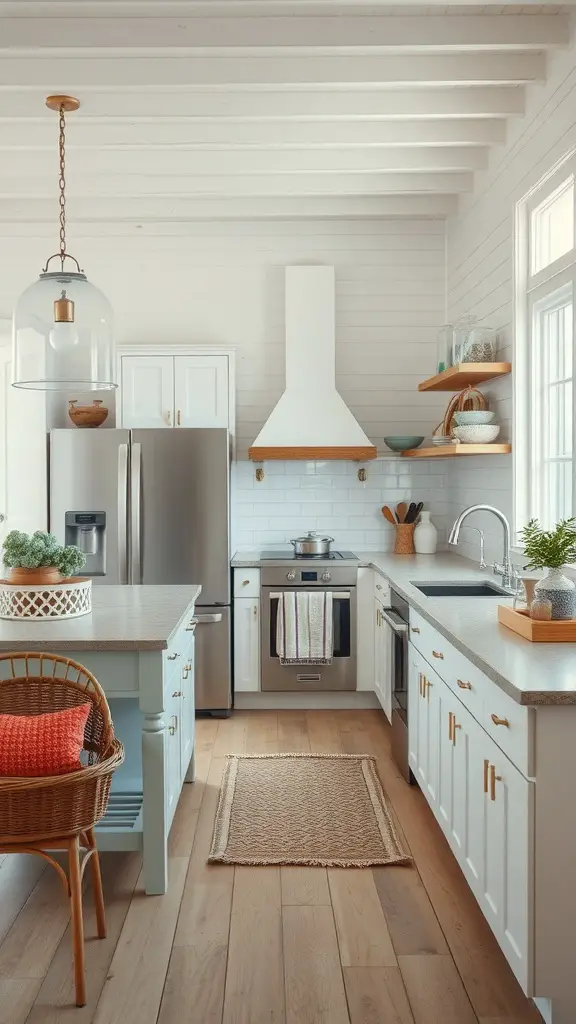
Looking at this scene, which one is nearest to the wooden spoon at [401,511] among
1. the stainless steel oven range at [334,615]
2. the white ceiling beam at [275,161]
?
the stainless steel oven range at [334,615]

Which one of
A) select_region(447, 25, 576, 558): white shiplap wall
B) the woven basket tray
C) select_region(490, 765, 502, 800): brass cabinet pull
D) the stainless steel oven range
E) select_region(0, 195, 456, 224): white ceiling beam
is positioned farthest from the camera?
select_region(0, 195, 456, 224): white ceiling beam

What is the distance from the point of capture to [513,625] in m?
2.92

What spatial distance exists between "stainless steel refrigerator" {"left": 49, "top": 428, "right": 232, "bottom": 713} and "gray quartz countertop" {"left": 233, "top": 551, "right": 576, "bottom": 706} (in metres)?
1.18

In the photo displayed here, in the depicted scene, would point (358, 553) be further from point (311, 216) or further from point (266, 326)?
point (311, 216)

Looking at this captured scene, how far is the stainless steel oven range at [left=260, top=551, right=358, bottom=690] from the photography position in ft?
17.6

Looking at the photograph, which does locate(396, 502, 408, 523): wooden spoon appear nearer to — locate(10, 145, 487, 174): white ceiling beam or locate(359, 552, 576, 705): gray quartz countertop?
locate(359, 552, 576, 705): gray quartz countertop

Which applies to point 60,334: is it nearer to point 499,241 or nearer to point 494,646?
point 494,646

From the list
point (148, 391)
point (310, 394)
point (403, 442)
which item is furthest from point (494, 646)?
point (148, 391)

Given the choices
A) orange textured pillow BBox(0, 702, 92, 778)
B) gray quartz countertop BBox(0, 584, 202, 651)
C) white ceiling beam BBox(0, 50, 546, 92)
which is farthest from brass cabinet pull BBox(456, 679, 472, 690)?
white ceiling beam BBox(0, 50, 546, 92)

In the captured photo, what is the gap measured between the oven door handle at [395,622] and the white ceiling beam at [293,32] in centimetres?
247

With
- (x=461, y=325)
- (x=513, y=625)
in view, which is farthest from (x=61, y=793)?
(x=461, y=325)

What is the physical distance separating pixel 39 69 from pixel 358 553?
3489mm

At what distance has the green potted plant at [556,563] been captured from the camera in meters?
2.74

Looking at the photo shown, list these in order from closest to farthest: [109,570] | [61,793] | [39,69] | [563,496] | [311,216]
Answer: [61,793] → [39,69] → [563,496] → [109,570] → [311,216]
